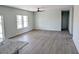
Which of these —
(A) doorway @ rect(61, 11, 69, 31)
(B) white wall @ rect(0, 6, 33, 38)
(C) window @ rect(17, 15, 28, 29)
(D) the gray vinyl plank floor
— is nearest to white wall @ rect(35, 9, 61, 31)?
(A) doorway @ rect(61, 11, 69, 31)

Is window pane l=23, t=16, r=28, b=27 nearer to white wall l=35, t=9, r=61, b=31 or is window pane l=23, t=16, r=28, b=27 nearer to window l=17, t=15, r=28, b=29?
window l=17, t=15, r=28, b=29

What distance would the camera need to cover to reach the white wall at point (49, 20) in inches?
452

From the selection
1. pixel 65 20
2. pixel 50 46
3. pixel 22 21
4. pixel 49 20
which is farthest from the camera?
pixel 65 20

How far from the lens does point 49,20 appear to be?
39.0 ft

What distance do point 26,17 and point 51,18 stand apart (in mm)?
2756

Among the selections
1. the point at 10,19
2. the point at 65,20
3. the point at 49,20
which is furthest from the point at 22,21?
the point at 65,20

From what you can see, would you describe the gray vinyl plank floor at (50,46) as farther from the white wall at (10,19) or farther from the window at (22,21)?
the window at (22,21)

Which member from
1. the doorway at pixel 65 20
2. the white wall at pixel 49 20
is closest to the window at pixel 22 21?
the white wall at pixel 49 20

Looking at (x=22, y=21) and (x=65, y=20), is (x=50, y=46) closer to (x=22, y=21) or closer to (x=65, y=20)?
(x=22, y=21)

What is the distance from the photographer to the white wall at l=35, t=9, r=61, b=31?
11469 millimetres

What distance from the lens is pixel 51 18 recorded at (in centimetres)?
1177

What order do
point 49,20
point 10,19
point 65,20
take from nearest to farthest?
point 10,19
point 49,20
point 65,20
